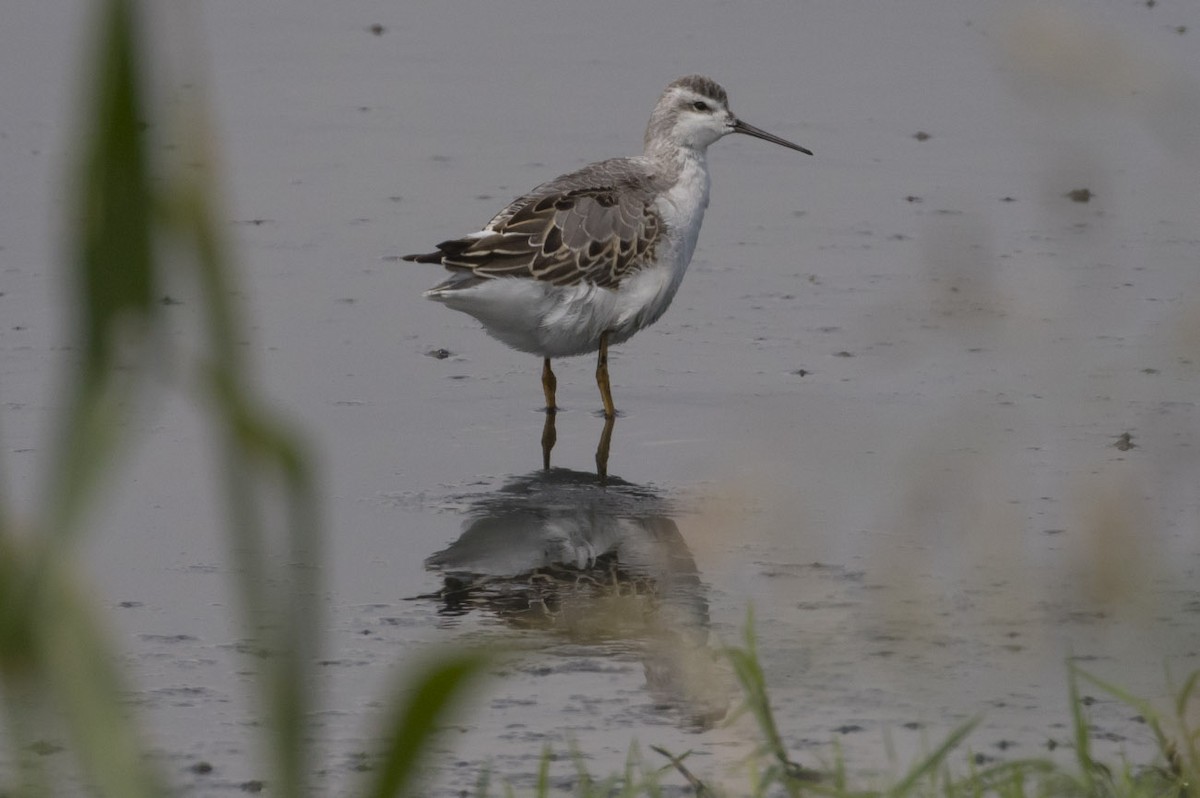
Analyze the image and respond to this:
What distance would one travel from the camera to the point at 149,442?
6.93 m

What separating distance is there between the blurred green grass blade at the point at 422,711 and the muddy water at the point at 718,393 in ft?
0.29

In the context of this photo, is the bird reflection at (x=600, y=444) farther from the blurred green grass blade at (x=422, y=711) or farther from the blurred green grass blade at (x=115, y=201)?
the blurred green grass blade at (x=115, y=201)

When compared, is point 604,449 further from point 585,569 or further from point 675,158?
point 675,158

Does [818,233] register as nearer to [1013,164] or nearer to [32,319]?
[1013,164]

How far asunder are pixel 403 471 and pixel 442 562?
3.36ft

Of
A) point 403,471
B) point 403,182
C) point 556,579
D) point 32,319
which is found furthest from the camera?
point 403,182

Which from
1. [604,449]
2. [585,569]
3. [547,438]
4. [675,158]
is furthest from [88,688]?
[675,158]

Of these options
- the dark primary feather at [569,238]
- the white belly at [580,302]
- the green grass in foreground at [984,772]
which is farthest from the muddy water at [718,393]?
the dark primary feather at [569,238]

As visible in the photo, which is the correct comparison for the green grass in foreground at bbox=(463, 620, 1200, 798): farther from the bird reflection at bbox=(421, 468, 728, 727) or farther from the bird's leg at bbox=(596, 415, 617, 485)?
the bird's leg at bbox=(596, 415, 617, 485)

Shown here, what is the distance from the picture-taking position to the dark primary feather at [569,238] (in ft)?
23.9

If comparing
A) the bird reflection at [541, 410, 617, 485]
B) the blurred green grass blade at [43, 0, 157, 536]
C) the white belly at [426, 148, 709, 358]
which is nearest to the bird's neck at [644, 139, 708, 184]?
the white belly at [426, 148, 709, 358]

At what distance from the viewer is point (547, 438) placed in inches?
285

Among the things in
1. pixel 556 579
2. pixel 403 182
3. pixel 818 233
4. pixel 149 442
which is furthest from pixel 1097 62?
pixel 403 182

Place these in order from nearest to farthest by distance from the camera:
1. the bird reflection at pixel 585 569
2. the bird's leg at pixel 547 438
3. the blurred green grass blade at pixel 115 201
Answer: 1. the blurred green grass blade at pixel 115 201
2. the bird reflection at pixel 585 569
3. the bird's leg at pixel 547 438
